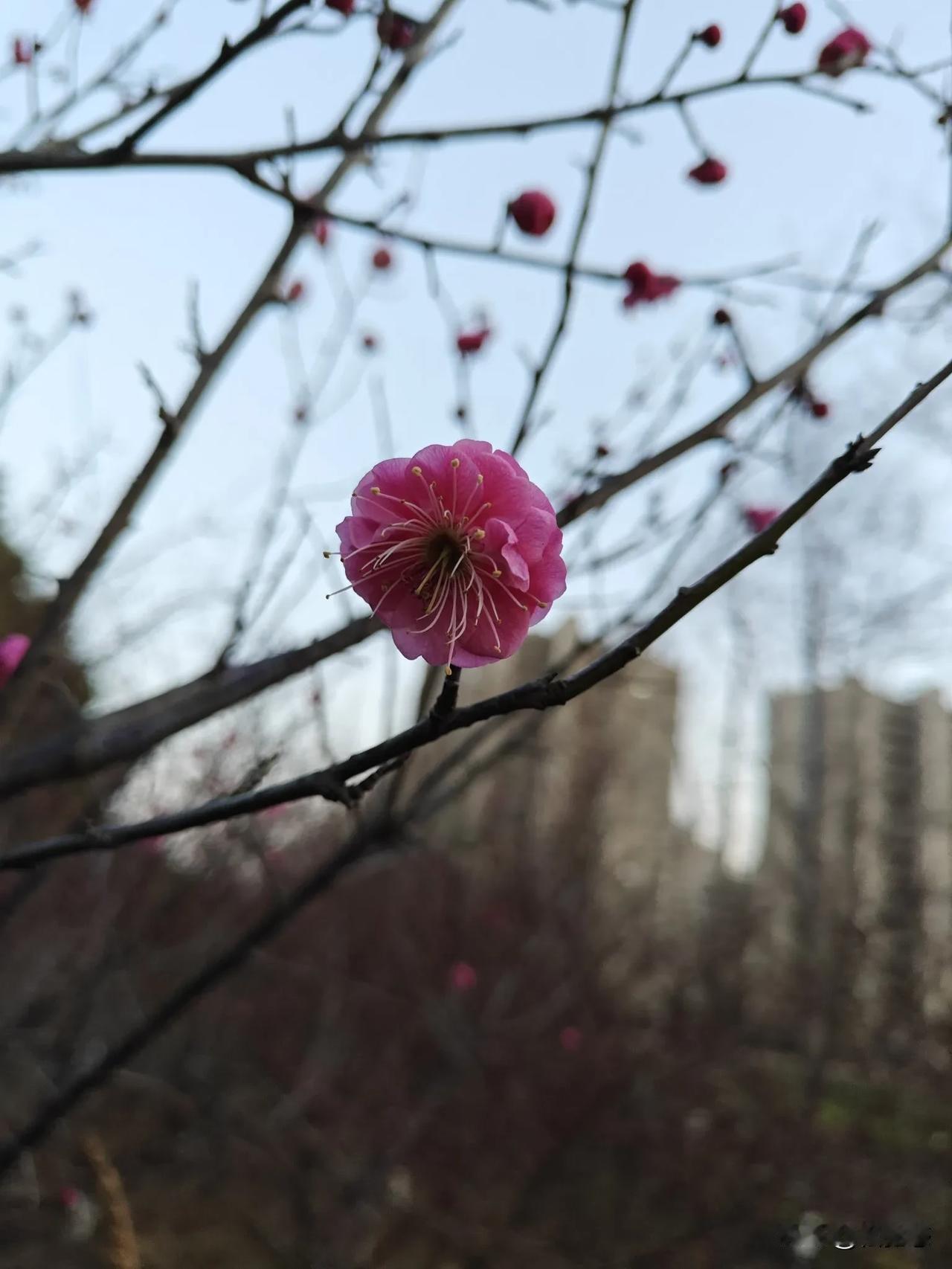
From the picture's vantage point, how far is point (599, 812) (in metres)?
8.61

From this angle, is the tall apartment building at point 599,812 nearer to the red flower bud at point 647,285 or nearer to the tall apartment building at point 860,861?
the tall apartment building at point 860,861

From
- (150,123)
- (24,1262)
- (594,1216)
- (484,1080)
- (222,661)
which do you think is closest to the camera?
(150,123)

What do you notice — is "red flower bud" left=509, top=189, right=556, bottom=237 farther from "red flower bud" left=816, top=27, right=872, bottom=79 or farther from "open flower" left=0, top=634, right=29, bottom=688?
"open flower" left=0, top=634, right=29, bottom=688

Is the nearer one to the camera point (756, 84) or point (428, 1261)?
point (756, 84)

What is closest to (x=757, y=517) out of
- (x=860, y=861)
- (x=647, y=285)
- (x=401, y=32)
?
(x=647, y=285)

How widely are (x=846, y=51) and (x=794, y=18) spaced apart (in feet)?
0.45

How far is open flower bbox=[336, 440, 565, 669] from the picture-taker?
0.72 m

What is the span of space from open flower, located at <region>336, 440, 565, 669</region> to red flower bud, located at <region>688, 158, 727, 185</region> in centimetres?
137

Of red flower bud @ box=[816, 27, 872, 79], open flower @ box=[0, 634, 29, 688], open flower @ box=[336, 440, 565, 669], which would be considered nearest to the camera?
open flower @ box=[336, 440, 565, 669]

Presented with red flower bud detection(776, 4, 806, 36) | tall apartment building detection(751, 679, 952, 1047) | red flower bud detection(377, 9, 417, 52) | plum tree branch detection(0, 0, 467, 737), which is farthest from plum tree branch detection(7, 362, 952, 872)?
tall apartment building detection(751, 679, 952, 1047)

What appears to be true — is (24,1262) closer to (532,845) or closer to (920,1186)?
(920,1186)

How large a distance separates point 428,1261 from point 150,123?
4.87 m

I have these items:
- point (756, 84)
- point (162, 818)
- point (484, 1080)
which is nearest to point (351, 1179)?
point (484, 1080)

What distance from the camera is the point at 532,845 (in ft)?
26.9
